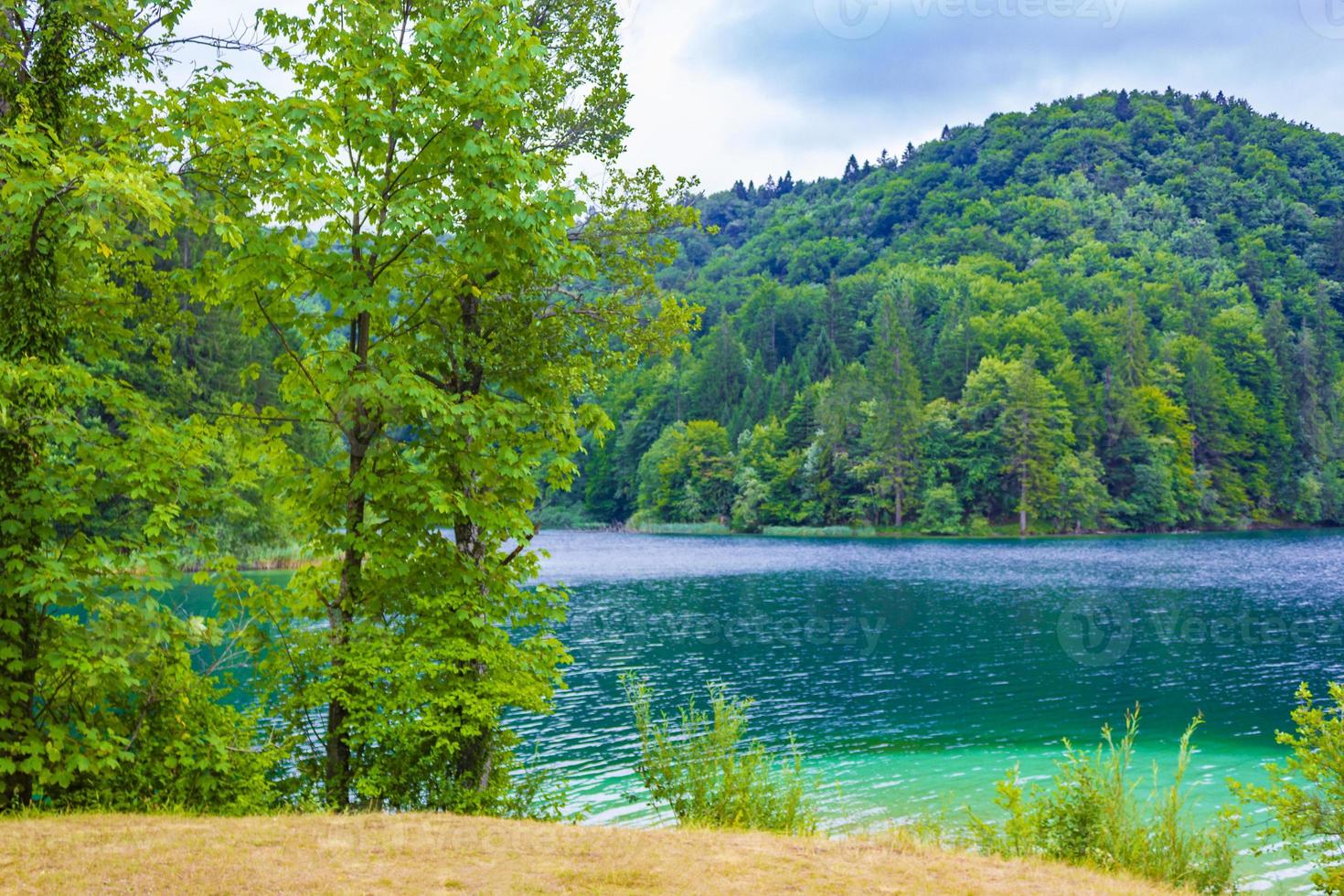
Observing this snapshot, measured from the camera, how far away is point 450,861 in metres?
7.44

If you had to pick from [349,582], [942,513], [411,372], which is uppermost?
[411,372]

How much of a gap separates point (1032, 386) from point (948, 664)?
6974 centimetres

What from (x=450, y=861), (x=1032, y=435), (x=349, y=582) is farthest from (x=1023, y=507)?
(x=450, y=861)

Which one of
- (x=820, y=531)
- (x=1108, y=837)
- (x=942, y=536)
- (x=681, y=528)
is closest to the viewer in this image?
(x=1108, y=837)

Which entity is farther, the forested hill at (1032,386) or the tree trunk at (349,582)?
the forested hill at (1032,386)

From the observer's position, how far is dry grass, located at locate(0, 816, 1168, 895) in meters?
6.66

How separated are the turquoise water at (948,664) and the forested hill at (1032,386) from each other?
37615 mm

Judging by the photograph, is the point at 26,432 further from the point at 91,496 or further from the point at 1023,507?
the point at 1023,507

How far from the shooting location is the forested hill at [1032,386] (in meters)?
95.6

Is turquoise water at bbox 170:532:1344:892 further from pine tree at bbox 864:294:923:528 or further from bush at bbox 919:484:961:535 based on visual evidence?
pine tree at bbox 864:294:923:528

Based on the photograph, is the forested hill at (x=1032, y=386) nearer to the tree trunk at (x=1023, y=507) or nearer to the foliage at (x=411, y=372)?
the tree trunk at (x=1023, y=507)

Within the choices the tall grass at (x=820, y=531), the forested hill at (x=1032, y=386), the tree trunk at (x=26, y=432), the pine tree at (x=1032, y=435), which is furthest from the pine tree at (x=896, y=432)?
the tree trunk at (x=26, y=432)

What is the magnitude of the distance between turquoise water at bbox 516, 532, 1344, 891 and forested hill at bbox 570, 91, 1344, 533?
3761 centimetres

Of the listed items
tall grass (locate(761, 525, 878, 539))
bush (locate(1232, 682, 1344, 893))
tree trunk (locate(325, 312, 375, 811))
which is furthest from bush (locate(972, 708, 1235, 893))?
tall grass (locate(761, 525, 878, 539))
